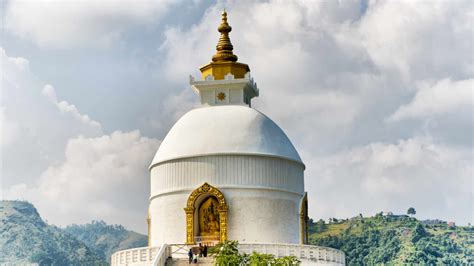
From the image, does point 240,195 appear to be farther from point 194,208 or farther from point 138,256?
point 138,256

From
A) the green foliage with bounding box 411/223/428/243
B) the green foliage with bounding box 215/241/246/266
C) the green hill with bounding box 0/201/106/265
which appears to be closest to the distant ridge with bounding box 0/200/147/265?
the green hill with bounding box 0/201/106/265

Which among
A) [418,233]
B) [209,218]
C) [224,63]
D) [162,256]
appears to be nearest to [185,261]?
[162,256]

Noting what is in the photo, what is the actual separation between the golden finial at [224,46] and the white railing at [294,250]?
1269cm

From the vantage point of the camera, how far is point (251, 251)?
4053 centimetres

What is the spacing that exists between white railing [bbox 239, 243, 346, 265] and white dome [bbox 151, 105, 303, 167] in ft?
19.2

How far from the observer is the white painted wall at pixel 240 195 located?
44344mm

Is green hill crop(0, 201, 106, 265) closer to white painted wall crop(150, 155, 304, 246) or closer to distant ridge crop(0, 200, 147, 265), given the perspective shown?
distant ridge crop(0, 200, 147, 265)

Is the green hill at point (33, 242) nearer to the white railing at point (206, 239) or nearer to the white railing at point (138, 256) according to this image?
the white railing at point (206, 239)

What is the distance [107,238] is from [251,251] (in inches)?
5809

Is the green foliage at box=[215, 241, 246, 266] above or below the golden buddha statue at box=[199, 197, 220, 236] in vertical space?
below

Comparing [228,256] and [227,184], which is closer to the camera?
[228,256]

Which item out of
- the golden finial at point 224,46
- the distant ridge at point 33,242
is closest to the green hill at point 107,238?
the distant ridge at point 33,242

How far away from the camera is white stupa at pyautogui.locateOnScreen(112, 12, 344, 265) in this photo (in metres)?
44.3

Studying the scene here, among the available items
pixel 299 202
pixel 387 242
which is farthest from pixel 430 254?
pixel 299 202
